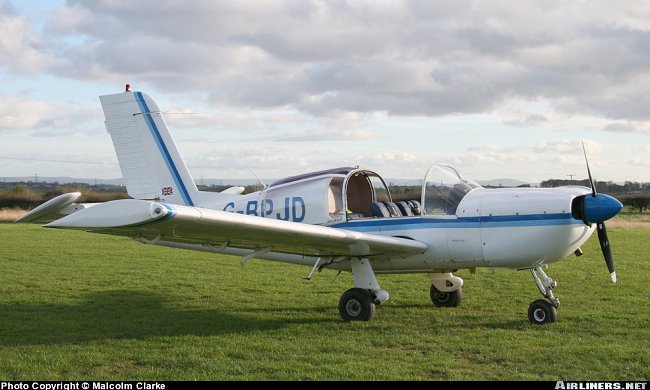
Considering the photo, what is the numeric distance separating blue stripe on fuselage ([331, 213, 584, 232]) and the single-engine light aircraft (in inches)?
0.5

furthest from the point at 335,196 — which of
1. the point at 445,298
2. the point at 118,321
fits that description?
the point at 118,321

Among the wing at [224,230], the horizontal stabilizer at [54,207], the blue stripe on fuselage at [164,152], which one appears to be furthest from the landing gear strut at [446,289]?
the horizontal stabilizer at [54,207]

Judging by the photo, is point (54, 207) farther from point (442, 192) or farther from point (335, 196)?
point (442, 192)

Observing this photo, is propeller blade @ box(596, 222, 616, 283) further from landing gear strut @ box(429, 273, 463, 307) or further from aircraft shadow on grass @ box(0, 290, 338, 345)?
aircraft shadow on grass @ box(0, 290, 338, 345)

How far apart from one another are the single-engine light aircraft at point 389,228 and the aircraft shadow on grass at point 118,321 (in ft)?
→ 2.95

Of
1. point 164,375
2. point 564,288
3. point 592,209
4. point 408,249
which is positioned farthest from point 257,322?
point 564,288

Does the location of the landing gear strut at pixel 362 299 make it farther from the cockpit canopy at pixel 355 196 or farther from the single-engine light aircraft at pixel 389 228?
the cockpit canopy at pixel 355 196

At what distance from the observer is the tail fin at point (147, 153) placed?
37.4 ft

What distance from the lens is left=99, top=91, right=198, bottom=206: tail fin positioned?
11.4 meters

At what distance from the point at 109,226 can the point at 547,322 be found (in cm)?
555

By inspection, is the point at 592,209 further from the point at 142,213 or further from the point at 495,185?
the point at 142,213

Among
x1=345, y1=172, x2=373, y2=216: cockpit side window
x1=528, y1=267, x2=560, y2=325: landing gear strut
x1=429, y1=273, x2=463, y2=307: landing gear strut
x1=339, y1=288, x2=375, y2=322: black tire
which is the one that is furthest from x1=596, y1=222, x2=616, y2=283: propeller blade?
x1=345, y1=172, x2=373, y2=216: cockpit side window

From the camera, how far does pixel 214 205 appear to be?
11250 mm
